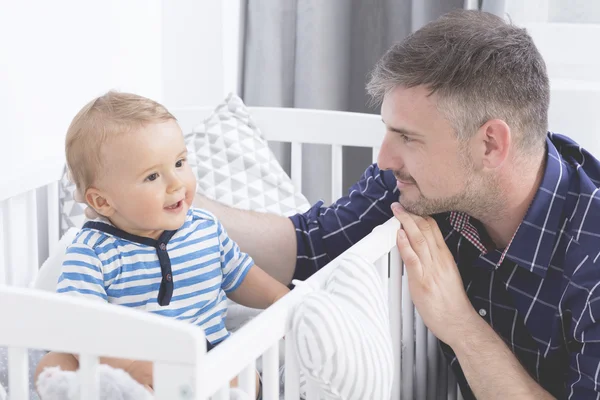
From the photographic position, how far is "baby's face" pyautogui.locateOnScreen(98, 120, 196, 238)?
112 cm

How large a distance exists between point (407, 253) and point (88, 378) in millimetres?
668

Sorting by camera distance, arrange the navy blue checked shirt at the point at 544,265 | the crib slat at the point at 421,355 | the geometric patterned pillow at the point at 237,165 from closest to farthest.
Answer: the navy blue checked shirt at the point at 544,265 → the crib slat at the point at 421,355 → the geometric patterned pillow at the point at 237,165

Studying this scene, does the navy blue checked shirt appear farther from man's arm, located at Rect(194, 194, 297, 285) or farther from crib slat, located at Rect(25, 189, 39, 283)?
crib slat, located at Rect(25, 189, 39, 283)

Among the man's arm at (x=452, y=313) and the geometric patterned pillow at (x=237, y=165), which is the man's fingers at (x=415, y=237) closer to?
the man's arm at (x=452, y=313)

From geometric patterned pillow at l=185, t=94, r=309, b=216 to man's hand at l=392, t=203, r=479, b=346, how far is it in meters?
0.49

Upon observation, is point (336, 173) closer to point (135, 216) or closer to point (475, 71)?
point (475, 71)

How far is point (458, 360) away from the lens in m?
1.37

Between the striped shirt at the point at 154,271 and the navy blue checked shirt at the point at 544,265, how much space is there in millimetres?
320

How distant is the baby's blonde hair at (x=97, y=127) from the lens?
111cm

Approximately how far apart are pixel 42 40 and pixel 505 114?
3.13 feet

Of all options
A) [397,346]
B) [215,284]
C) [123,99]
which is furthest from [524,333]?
[123,99]

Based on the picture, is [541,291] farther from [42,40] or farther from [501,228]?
[42,40]

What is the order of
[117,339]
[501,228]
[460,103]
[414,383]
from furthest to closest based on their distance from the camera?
[414,383], [501,228], [460,103], [117,339]

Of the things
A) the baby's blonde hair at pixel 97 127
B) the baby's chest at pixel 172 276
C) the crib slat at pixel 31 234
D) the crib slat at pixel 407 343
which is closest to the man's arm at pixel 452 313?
the crib slat at pixel 407 343
